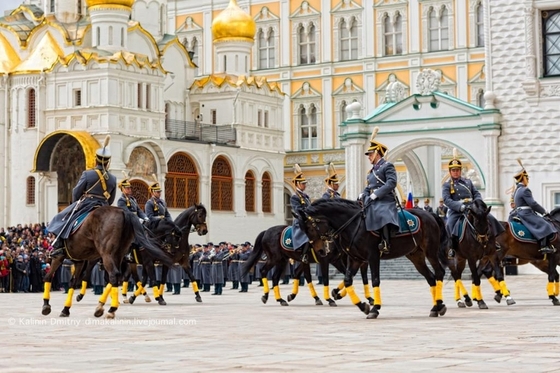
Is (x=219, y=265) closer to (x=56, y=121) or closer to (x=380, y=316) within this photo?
(x=380, y=316)

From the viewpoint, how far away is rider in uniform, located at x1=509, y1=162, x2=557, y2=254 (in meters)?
18.6

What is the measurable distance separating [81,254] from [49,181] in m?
30.7

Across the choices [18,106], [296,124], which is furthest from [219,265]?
[296,124]

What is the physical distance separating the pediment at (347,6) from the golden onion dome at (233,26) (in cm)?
617

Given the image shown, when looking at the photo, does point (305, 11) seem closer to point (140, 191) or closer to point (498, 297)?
point (140, 191)

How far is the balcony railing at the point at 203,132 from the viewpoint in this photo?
50375 mm

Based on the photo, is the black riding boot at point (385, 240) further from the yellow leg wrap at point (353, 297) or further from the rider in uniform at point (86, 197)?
the rider in uniform at point (86, 197)

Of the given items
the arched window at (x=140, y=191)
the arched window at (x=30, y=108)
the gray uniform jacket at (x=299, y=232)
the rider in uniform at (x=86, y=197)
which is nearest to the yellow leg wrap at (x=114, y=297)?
the rider in uniform at (x=86, y=197)

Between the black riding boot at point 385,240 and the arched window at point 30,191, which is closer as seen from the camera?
the black riding boot at point 385,240

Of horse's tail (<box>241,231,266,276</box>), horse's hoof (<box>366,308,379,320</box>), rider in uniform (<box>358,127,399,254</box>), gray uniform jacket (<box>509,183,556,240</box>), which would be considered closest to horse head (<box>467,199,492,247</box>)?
gray uniform jacket (<box>509,183,556,240</box>)

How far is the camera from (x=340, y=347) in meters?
10.8

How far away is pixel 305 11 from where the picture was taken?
196 feet

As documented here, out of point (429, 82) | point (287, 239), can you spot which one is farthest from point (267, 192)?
point (287, 239)

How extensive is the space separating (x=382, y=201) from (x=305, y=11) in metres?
45.0
